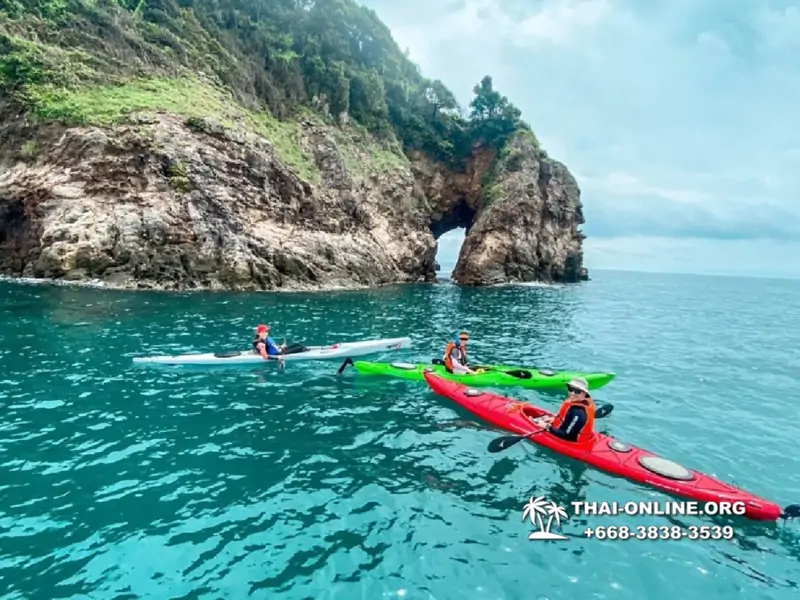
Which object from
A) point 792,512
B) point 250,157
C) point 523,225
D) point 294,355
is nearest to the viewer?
point 792,512

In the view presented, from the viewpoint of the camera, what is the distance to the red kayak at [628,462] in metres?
8.51

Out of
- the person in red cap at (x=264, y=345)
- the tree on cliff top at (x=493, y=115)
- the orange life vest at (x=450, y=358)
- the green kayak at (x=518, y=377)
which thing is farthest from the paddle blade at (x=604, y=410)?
the tree on cliff top at (x=493, y=115)

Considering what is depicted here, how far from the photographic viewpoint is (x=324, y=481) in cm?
909

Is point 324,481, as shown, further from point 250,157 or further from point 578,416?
point 250,157

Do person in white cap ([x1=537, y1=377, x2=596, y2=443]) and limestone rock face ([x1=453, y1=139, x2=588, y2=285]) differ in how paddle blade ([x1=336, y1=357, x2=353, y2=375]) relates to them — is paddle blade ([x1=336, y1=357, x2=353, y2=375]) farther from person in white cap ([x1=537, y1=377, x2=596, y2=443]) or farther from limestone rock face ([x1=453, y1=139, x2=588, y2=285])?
limestone rock face ([x1=453, y1=139, x2=588, y2=285])

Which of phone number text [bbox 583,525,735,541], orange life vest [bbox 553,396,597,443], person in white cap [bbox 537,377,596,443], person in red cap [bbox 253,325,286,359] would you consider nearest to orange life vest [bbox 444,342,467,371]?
person in white cap [bbox 537,377,596,443]

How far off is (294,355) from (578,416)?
10.7m

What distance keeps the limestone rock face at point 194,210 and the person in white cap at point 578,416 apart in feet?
101

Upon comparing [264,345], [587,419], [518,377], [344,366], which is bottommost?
[344,366]

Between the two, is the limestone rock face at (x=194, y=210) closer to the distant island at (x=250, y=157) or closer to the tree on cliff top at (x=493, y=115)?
the distant island at (x=250, y=157)

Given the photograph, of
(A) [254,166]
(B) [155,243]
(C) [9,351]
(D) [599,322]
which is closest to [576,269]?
(D) [599,322]

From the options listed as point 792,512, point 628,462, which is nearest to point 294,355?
point 628,462

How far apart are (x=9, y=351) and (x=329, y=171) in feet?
119

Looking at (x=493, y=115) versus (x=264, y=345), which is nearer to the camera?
(x=264, y=345)
